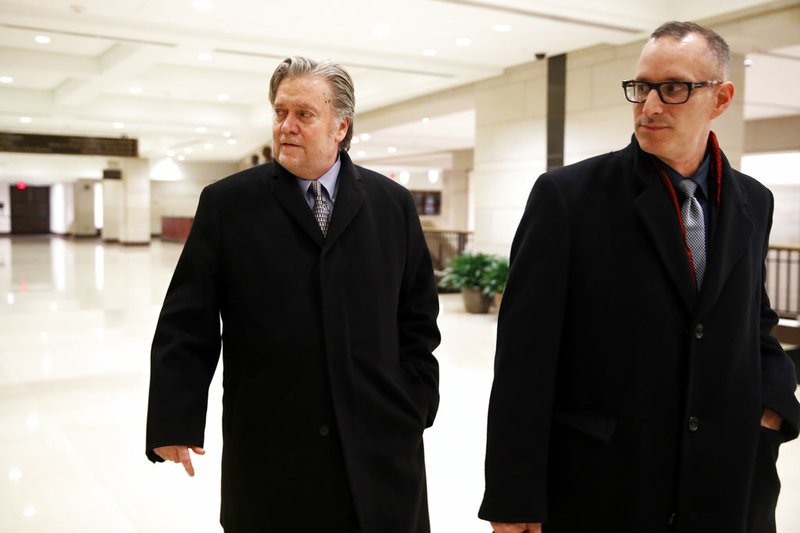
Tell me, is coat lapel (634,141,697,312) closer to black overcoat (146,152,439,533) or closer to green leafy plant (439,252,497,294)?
black overcoat (146,152,439,533)

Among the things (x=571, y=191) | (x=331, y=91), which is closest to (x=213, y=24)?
(x=331, y=91)

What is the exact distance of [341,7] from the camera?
348 inches

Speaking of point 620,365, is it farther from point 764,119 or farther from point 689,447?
point 764,119

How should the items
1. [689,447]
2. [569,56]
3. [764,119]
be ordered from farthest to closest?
[764,119] < [569,56] < [689,447]

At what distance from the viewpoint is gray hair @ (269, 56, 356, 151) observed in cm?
209

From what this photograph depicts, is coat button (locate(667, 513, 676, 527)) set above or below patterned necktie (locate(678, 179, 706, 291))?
below

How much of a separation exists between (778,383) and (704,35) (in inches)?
30.8

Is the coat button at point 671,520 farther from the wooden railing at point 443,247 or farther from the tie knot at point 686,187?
the wooden railing at point 443,247

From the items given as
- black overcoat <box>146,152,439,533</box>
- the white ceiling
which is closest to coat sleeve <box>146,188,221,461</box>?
black overcoat <box>146,152,439,533</box>

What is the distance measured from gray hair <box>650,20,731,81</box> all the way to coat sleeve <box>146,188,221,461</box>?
3.94ft

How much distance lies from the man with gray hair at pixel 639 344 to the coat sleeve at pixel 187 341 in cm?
83

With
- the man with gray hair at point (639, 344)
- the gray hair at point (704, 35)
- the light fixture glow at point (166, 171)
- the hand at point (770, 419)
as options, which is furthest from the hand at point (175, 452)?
the light fixture glow at point (166, 171)

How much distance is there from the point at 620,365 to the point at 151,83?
49.3 ft

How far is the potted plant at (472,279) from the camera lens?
11.0 m
